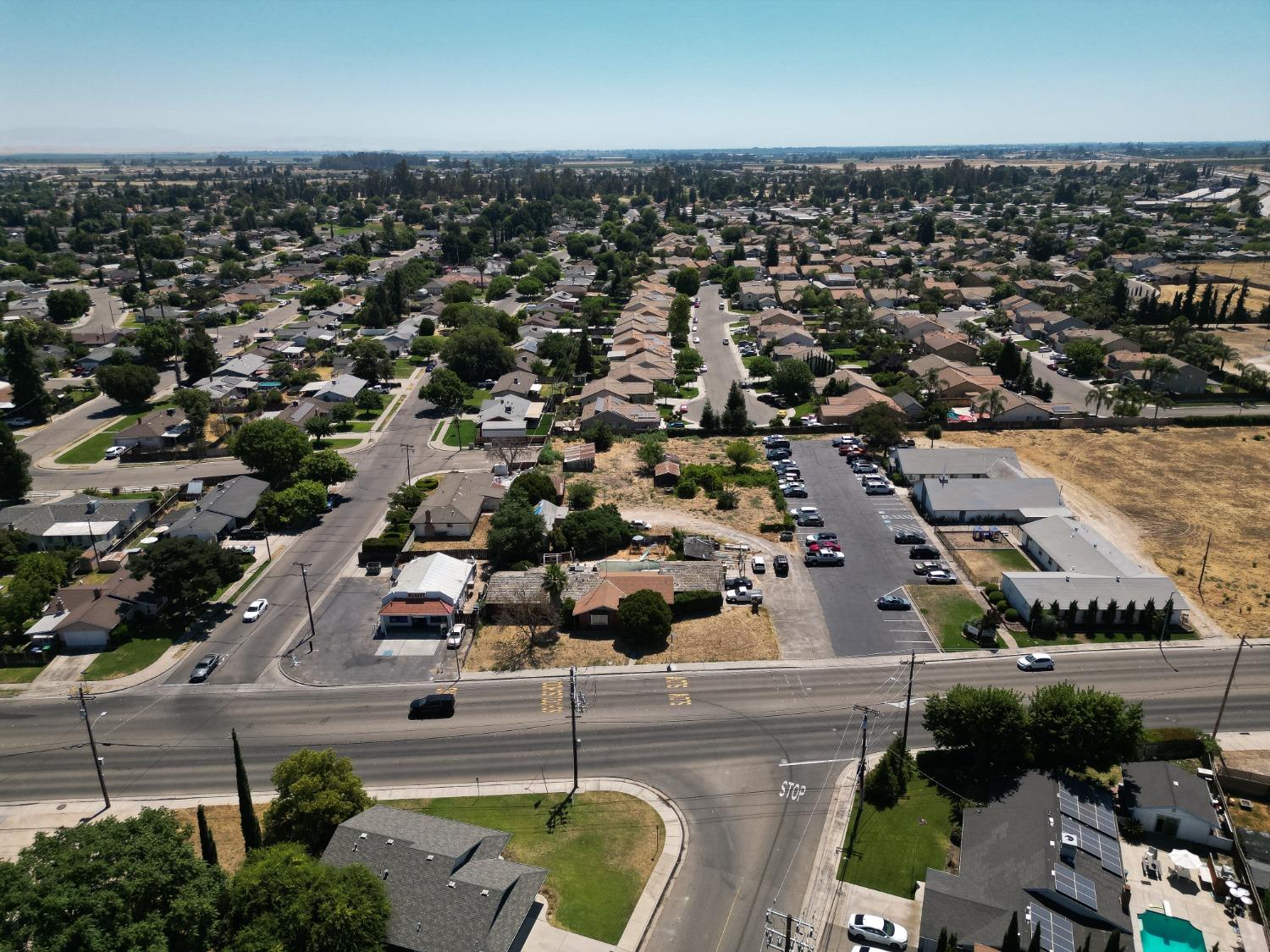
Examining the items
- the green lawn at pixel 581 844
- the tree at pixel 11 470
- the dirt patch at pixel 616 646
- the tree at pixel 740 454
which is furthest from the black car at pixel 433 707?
the tree at pixel 11 470

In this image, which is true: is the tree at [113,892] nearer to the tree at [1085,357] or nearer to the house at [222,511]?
the house at [222,511]

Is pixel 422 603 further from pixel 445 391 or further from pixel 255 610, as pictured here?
pixel 445 391

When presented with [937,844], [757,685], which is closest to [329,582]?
[757,685]

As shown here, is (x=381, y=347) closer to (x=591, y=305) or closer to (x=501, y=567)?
(x=591, y=305)

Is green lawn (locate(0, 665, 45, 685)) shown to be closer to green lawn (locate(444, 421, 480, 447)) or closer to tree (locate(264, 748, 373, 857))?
tree (locate(264, 748, 373, 857))

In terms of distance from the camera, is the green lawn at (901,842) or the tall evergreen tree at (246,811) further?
the green lawn at (901,842)
